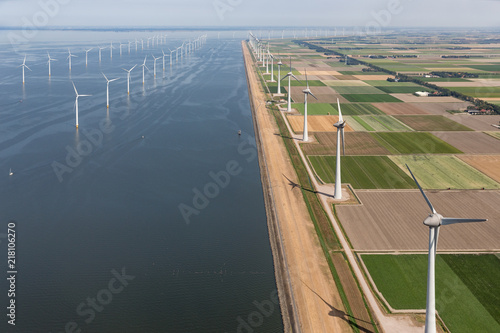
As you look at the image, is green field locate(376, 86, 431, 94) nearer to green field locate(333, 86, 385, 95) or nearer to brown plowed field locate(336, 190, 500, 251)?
green field locate(333, 86, 385, 95)

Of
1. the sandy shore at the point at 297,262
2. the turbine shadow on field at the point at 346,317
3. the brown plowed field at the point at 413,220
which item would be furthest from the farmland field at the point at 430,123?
the turbine shadow on field at the point at 346,317

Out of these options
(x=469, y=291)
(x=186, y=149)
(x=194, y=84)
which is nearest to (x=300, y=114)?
(x=186, y=149)

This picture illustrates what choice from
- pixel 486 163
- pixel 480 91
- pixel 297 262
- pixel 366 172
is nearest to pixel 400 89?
pixel 480 91

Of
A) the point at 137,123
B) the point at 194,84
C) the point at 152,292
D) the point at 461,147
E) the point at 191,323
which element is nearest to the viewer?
the point at 191,323

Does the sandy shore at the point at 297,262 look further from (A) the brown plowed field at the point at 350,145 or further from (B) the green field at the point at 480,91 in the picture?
(B) the green field at the point at 480,91

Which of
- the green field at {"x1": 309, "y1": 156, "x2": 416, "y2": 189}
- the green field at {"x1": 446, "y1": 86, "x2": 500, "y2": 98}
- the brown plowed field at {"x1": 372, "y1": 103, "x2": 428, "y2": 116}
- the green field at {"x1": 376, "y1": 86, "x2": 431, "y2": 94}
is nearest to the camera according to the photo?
the green field at {"x1": 309, "y1": 156, "x2": 416, "y2": 189}

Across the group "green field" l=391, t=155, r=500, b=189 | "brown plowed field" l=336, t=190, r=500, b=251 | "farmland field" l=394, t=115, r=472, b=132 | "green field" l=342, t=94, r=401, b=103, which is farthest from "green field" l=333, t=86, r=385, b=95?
"brown plowed field" l=336, t=190, r=500, b=251

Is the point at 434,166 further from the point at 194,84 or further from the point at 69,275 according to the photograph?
the point at 194,84
